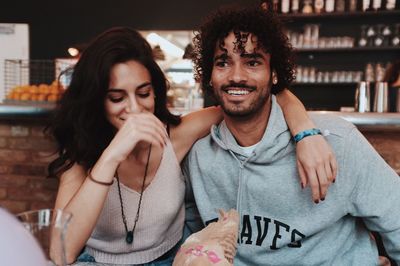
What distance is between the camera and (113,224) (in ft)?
4.72

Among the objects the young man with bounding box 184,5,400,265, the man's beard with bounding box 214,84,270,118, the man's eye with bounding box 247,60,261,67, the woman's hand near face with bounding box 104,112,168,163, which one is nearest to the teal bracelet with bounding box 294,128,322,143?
the young man with bounding box 184,5,400,265

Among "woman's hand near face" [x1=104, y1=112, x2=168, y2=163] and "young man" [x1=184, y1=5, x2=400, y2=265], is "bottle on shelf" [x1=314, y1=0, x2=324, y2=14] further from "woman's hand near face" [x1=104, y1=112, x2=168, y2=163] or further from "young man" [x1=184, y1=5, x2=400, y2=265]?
"woman's hand near face" [x1=104, y1=112, x2=168, y2=163]

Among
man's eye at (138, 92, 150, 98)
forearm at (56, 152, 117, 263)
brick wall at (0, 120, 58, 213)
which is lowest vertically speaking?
brick wall at (0, 120, 58, 213)

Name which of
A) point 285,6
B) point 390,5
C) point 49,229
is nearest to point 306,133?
point 49,229

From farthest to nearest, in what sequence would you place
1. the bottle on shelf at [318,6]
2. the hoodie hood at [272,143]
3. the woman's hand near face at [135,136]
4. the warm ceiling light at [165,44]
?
the warm ceiling light at [165,44] → the bottle on shelf at [318,6] → the hoodie hood at [272,143] → the woman's hand near face at [135,136]

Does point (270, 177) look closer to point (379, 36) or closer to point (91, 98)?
point (91, 98)

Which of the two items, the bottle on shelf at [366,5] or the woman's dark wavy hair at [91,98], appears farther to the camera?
the bottle on shelf at [366,5]

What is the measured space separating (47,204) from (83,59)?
1.18 metres

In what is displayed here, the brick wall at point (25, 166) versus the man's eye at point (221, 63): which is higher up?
the man's eye at point (221, 63)

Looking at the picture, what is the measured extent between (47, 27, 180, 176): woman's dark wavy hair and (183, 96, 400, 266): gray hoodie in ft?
1.35

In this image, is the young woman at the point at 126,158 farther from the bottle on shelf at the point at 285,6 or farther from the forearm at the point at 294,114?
the bottle on shelf at the point at 285,6

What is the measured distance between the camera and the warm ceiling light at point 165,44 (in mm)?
6066

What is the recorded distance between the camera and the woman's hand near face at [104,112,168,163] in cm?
112

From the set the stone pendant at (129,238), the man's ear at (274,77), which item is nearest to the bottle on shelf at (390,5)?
the man's ear at (274,77)
